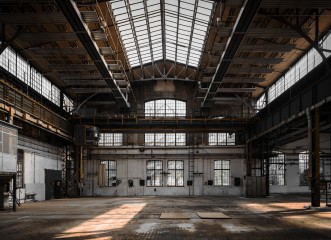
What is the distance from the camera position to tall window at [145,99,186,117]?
41688mm

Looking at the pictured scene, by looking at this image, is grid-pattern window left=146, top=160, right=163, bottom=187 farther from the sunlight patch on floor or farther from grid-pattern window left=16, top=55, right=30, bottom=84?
the sunlight patch on floor

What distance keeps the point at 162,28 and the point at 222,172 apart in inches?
656

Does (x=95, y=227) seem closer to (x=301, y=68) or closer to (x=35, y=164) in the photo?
(x=35, y=164)

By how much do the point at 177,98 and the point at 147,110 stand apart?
126 inches

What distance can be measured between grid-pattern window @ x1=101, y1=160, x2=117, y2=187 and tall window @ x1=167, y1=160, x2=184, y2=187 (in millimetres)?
5326

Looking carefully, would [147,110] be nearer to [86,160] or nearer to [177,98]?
[177,98]

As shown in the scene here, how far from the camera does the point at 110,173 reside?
41312 millimetres

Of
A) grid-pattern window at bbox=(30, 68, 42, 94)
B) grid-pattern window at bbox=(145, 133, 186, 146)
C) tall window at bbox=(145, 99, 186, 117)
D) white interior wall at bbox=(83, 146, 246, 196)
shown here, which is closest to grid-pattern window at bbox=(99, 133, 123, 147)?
white interior wall at bbox=(83, 146, 246, 196)

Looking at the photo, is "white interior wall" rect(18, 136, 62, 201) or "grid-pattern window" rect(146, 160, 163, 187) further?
"grid-pattern window" rect(146, 160, 163, 187)

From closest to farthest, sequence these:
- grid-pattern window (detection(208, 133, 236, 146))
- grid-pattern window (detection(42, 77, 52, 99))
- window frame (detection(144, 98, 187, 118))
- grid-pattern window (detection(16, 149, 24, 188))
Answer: grid-pattern window (detection(16, 149, 24, 188)) < grid-pattern window (detection(42, 77, 52, 99)) < window frame (detection(144, 98, 187, 118)) < grid-pattern window (detection(208, 133, 236, 146))

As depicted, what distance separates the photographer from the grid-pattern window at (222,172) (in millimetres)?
41031

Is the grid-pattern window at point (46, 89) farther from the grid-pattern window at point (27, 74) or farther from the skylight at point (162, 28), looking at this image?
the skylight at point (162, 28)

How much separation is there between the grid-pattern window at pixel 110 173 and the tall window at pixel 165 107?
5.85m

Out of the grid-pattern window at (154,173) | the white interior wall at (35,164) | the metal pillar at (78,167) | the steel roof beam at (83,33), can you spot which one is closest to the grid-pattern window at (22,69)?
Result: the white interior wall at (35,164)
